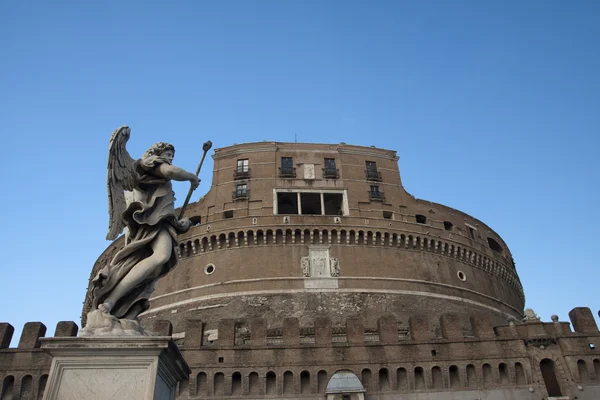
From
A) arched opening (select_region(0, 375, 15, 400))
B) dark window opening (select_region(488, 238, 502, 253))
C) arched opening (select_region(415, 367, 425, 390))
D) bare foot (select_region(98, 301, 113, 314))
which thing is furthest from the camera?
dark window opening (select_region(488, 238, 502, 253))

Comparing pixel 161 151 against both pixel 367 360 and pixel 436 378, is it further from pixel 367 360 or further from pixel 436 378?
pixel 436 378

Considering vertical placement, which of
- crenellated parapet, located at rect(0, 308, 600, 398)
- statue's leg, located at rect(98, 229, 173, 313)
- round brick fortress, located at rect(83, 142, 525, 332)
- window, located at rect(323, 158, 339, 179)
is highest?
window, located at rect(323, 158, 339, 179)

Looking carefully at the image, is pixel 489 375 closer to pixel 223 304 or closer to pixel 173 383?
pixel 223 304

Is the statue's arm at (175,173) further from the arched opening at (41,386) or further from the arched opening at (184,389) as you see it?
the arched opening at (41,386)

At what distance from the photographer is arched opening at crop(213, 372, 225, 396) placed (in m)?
18.7

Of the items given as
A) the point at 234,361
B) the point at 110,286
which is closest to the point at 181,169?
the point at 110,286

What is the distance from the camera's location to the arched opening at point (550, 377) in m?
19.2

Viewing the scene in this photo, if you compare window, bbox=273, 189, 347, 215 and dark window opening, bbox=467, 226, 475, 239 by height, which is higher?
window, bbox=273, 189, 347, 215

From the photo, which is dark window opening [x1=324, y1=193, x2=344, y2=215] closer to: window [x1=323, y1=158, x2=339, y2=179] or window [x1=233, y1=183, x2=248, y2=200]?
window [x1=323, y1=158, x2=339, y2=179]

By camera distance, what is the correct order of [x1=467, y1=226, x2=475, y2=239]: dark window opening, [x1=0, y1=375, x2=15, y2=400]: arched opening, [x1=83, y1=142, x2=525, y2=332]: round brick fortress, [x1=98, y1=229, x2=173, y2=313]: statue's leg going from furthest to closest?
[x1=467, y1=226, x2=475, y2=239]: dark window opening < [x1=83, y1=142, x2=525, y2=332]: round brick fortress < [x1=0, y1=375, x2=15, y2=400]: arched opening < [x1=98, y1=229, x2=173, y2=313]: statue's leg

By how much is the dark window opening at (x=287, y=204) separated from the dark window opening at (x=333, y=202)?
1935 mm

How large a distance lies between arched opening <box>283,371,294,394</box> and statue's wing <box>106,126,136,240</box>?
1536cm

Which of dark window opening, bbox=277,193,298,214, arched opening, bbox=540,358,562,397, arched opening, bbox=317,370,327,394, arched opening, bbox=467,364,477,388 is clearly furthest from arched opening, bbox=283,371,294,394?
dark window opening, bbox=277,193,298,214

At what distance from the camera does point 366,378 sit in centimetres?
1909
